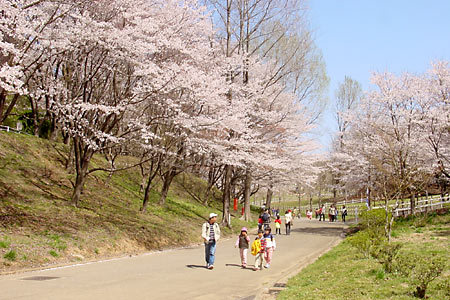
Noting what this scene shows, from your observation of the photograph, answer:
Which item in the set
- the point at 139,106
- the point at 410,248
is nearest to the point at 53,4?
the point at 139,106

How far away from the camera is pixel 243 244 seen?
13547 millimetres

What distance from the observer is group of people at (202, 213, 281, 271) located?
12.8 metres

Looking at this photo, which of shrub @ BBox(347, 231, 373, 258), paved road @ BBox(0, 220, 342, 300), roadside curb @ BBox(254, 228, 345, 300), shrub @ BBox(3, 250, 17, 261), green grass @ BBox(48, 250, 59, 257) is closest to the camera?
paved road @ BBox(0, 220, 342, 300)

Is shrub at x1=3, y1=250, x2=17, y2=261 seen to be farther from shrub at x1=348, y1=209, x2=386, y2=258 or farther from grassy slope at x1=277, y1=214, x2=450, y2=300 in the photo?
shrub at x1=348, y1=209, x2=386, y2=258

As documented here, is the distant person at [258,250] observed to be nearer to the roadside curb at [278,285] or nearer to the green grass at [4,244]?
the roadside curb at [278,285]

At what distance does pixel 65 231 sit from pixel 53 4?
7340 mm

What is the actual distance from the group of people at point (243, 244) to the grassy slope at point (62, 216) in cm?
361

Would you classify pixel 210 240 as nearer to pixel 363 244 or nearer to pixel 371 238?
pixel 363 244

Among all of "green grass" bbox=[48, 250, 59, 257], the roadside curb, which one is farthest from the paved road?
"green grass" bbox=[48, 250, 59, 257]

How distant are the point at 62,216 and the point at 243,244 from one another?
665 cm

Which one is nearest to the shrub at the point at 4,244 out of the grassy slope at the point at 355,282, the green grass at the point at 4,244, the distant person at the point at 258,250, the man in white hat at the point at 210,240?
the green grass at the point at 4,244

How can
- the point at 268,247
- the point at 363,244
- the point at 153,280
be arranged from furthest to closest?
the point at 268,247 → the point at 363,244 → the point at 153,280

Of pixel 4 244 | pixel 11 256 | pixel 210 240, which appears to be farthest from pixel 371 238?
pixel 4 244

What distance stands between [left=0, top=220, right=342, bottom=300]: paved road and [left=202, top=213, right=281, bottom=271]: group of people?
1.13 feet
